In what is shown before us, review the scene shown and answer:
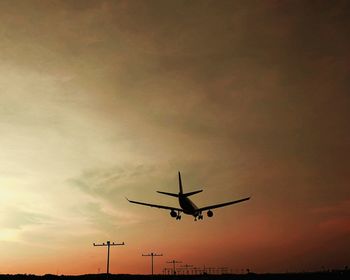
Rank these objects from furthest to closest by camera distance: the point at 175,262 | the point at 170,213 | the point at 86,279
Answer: the point at 175,262 < the point at 86,279 < the point at 170,213

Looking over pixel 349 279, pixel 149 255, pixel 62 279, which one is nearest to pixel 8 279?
pixel 62 279

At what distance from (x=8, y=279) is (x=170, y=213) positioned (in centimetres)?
10122

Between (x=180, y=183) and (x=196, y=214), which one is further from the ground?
(x=180, y=183)

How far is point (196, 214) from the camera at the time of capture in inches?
2827

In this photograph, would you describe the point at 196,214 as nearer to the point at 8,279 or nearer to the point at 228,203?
the point at 228,203

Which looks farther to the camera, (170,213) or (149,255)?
(149,255)

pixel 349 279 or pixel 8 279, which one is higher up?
pixel 8 279

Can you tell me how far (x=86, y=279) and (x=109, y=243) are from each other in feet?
169

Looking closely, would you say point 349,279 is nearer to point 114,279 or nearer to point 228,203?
point 228,203

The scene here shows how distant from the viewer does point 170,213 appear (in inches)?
2682

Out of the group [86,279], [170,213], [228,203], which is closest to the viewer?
[170,213]

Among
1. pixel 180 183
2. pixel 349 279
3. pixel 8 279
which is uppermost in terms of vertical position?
pixel 180 183

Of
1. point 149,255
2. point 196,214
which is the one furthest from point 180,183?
point 149,255

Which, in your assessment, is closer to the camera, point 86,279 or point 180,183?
point 180,183
